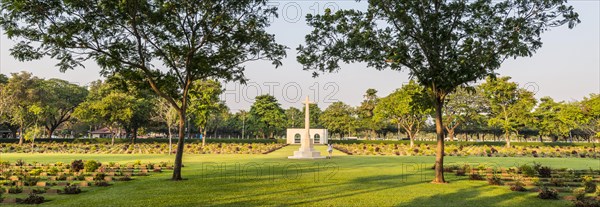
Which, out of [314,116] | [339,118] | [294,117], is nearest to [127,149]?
[339,118]

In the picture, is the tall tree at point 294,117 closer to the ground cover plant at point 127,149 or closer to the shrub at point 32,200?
the ground cover plant at point 127,149

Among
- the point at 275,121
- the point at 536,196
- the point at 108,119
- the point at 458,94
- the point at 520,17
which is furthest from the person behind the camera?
the point at 275,121

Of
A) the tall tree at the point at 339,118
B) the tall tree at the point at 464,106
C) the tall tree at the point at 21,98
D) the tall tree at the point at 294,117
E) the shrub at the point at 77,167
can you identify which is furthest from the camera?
the tall tree at the point at 294,117

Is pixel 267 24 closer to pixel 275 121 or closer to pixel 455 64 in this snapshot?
pixel 455 64

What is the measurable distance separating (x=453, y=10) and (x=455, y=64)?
6.97ft

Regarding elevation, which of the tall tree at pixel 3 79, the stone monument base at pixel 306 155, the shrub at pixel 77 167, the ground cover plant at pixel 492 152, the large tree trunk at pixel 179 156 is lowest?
the ground cover plant at pixel 492 152

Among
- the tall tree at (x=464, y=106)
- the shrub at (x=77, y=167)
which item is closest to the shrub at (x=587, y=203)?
the shrub at (x=77, y=167)

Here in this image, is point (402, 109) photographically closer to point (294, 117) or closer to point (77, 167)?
point (77, 167)

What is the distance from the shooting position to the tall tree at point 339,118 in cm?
7510

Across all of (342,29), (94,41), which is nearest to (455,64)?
(342,29)

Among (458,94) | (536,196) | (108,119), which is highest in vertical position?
(458,94)

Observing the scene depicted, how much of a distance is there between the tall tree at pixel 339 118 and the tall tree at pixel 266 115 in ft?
35.2

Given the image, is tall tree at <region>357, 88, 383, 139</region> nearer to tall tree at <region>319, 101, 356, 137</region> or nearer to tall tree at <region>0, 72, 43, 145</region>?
tall tree at <region>319, 101, 356, 137</region>

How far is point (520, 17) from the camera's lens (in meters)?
13.1
